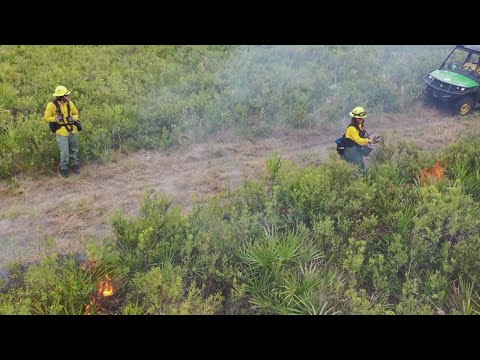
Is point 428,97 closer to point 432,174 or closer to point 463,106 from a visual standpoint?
point 463,106

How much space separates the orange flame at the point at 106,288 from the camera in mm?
6648

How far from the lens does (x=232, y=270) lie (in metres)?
7.02

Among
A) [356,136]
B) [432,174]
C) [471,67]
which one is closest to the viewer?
[432,174]

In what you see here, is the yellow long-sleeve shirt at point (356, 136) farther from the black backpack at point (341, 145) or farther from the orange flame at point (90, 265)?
the orange flame at point (90, 265)

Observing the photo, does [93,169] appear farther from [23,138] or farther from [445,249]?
[445,249]

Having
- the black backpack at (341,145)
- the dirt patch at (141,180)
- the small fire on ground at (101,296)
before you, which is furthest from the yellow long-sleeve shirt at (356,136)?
the small fire on ground at (101,296)

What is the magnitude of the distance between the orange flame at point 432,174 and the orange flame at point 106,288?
5.45 meters

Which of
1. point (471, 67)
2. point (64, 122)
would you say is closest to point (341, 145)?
point (64, 122)

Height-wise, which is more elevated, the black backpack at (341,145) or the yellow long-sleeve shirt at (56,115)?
the yellow long-sleeve shirt at (56,115)

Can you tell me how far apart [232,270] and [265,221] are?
3.66 feet

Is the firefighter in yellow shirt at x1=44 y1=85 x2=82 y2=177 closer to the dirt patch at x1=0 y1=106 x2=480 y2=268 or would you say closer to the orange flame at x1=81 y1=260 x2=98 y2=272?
the dirt patch at x1=0 y1=106 x2=480 y2=268

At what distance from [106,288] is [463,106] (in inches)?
400

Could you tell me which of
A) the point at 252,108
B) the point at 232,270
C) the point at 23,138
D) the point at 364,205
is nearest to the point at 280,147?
the point at 252,108

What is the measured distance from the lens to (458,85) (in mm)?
12203
